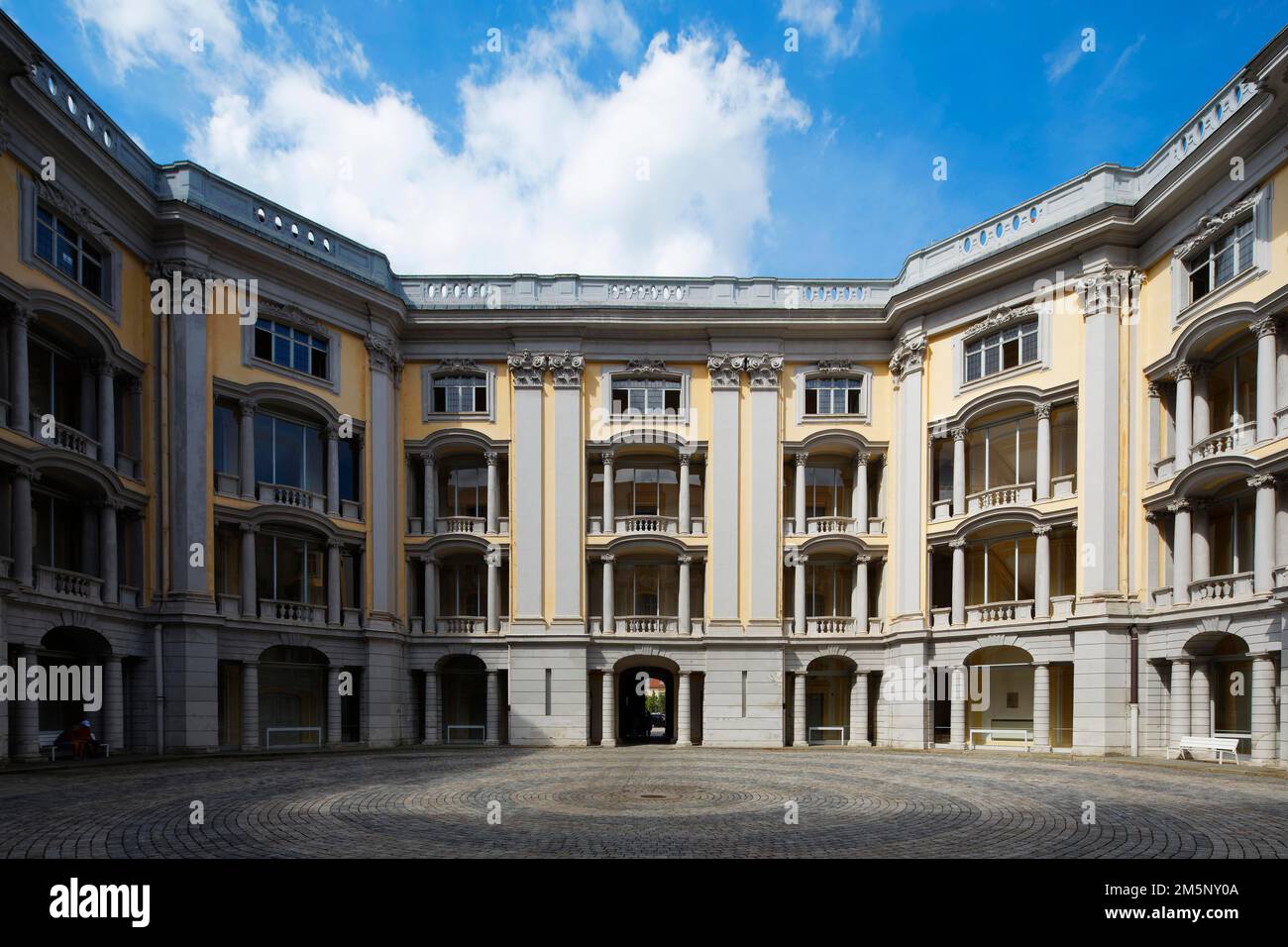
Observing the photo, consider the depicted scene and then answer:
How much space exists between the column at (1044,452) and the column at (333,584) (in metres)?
25.5

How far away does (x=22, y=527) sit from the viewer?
74.1 ft

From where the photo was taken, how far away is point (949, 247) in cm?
3412

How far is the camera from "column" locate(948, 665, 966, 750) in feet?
105

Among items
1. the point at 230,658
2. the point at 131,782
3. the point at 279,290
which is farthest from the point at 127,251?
the point at 131,782

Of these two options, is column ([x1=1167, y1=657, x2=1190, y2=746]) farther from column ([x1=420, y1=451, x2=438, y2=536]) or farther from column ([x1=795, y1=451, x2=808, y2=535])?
column ([x1=420, y1=451, x2=438, y2=536])

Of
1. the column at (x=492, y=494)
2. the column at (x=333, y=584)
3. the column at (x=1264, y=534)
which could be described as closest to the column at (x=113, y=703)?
the column at (x=333, y=584)

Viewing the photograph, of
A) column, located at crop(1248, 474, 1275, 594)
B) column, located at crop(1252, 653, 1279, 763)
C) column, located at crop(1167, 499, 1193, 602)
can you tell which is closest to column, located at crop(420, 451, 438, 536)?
column, located at crop(1167, 499, 1193, 602)

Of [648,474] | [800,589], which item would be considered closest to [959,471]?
[800,589]

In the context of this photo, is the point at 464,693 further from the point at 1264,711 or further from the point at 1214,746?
the point at 1264,711

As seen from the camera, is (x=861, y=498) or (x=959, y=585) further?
(x=861, y=498)

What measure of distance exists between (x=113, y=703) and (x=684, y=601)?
1996 cm

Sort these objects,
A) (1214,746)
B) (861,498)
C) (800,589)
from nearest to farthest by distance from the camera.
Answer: (1214,746) → (800,589) → (861,498)
